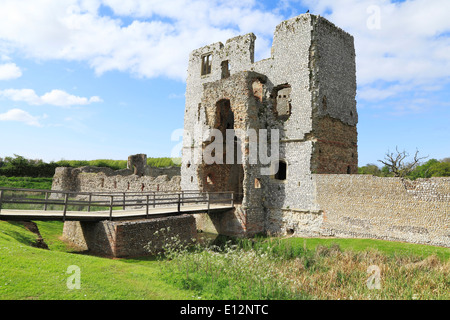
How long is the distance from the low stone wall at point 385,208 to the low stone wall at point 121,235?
6.80m

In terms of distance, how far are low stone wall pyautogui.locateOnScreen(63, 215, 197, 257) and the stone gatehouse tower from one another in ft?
17.6

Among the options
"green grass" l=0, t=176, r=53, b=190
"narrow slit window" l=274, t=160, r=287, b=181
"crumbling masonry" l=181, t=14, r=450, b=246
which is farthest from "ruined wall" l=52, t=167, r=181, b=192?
"narrow slit window" l=274, t=160, r=287, b=181

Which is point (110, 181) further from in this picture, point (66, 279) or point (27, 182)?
point (66, 279)

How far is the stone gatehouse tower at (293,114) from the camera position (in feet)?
51.8

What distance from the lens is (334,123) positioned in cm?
1659

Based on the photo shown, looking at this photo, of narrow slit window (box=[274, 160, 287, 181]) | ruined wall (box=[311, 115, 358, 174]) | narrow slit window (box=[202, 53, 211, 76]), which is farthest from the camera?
narrow slit window (box=[202, 53, 211, 76])

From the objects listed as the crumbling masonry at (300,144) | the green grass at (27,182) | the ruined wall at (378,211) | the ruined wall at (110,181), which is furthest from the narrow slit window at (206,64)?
the green grass at (27,182)

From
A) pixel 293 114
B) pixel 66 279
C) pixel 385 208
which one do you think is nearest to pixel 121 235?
pixel 66 279

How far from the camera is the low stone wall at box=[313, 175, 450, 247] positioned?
11.2 m

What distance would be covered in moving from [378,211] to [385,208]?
1.00 feet

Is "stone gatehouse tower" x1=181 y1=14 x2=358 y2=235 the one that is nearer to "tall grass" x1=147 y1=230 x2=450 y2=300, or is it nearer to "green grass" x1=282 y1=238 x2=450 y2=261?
"green grass" x1=282 y1=238 x2=450 y2=261

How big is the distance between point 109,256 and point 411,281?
29.4ft

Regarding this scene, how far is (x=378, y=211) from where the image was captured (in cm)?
1267
